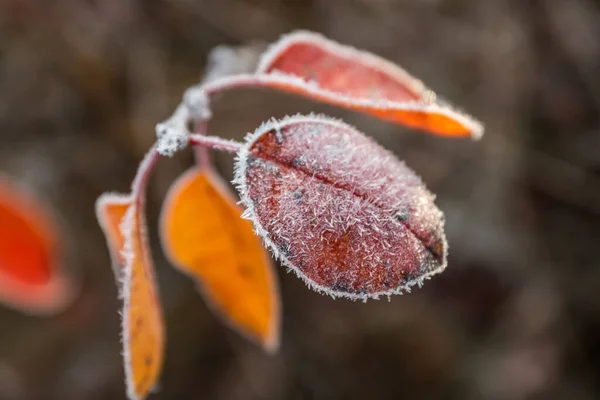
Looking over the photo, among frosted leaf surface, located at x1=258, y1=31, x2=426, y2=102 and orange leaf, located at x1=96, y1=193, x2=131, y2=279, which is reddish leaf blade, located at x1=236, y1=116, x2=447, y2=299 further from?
orange leaf, located at x1=96, y1=193, x2=131, y2=279

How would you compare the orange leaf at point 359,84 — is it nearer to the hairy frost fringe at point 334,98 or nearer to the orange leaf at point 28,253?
the hairy frost fringe at point 334,98

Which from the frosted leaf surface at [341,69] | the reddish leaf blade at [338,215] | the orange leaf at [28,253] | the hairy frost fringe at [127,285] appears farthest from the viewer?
the orange leaf at [28,253]

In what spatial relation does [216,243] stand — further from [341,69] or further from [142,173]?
[341,69]

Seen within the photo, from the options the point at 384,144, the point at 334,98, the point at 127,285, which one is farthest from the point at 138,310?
the point at 384,144

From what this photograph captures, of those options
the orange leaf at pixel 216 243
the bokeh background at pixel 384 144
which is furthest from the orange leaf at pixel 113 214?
the bokeh background at pixel 384 144

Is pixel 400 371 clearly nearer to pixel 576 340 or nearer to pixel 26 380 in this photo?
pixel 576 340

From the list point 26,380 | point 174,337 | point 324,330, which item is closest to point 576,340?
point 324,330
